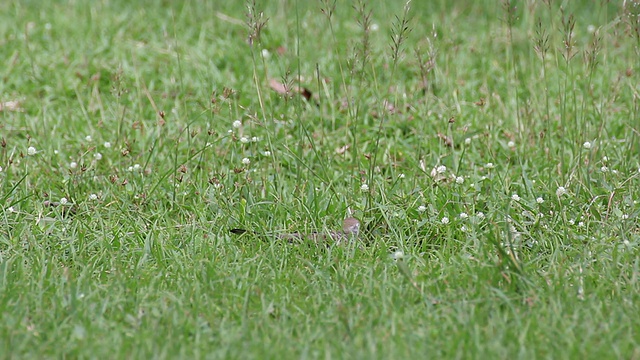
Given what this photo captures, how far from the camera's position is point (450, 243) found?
11.3 ft

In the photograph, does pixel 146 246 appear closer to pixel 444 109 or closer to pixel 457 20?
pixel 444 109

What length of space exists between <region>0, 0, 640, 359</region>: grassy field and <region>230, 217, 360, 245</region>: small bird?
5 cm

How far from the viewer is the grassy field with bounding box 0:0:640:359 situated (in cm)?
280

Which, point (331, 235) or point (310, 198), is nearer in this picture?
point (331, 235)

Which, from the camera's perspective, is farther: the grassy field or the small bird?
the small bird

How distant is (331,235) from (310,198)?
12.4 inches

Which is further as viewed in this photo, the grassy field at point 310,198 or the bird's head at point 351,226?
the bird's head at point 351,226

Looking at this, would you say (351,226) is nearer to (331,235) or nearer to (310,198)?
(331,235)

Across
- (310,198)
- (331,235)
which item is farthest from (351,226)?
(310,198)

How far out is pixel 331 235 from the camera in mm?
3537

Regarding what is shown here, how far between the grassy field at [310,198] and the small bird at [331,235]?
0.05 metres

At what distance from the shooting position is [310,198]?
3.80 meters

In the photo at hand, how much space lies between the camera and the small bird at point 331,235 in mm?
3479

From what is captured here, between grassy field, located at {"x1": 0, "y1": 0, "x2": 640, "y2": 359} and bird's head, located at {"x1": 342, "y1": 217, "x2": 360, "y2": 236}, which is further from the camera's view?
bird's head, located at {"x1": 342, "y1": 217, "x2": 360, "y2": 236}
